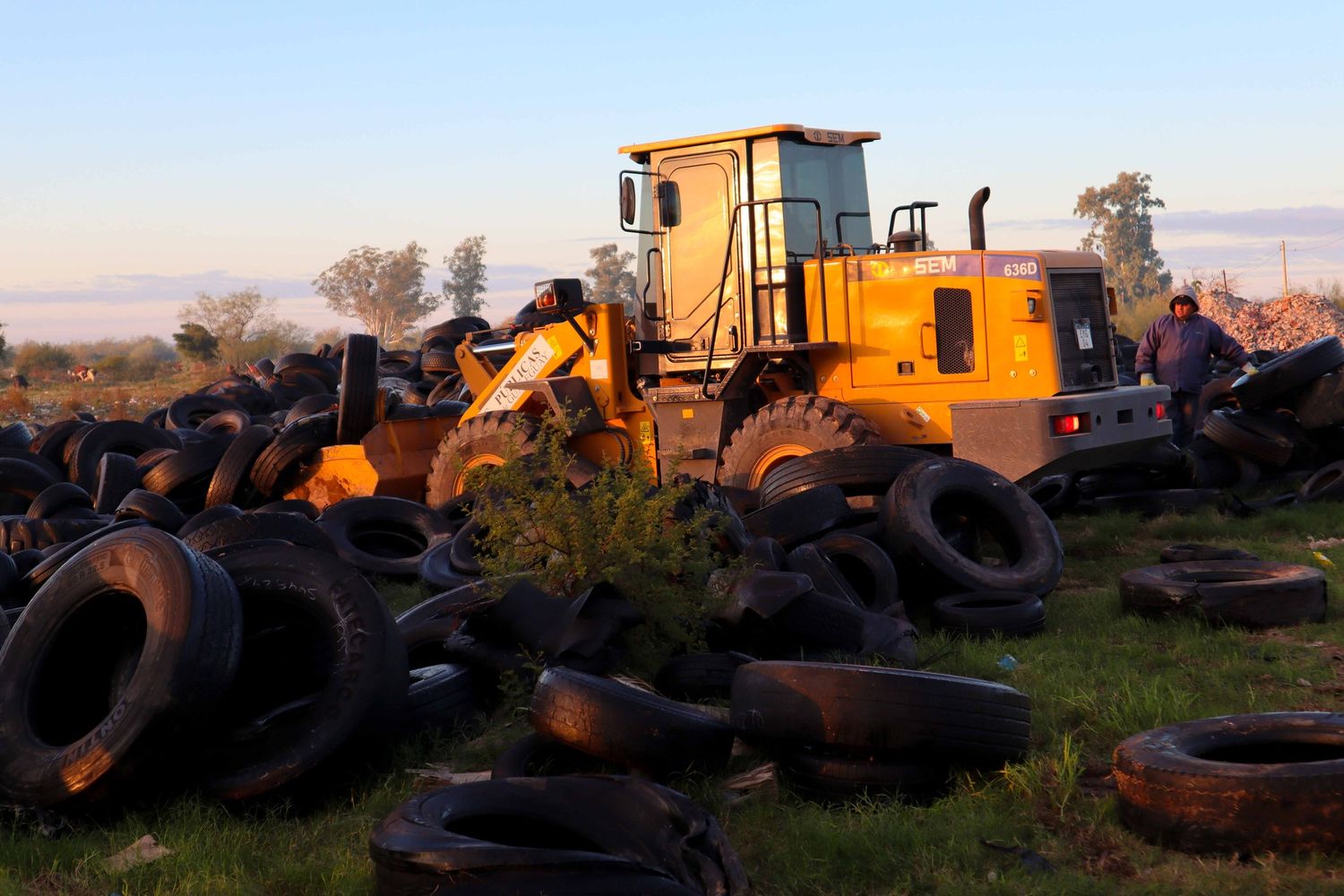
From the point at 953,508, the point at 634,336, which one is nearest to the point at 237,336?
the point at 634,336

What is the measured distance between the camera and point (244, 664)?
559 centimetres

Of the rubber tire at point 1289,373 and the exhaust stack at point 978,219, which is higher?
the exhaust stack at point 978,219

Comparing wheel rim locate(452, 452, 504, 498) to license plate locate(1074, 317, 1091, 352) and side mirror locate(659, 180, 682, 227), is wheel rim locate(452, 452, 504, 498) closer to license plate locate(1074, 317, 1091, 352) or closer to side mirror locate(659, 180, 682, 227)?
side mirror locate(659, 180, 682, 227)

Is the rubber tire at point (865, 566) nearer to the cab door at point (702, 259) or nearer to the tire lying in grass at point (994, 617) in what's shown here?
the tire lying in grass at point (994, 617)

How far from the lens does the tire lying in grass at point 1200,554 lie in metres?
8.33

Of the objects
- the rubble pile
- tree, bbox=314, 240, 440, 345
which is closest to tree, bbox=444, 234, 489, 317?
tree, bbox=314, 240, 440, 345

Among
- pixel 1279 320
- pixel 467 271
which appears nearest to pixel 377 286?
pixel 467 271

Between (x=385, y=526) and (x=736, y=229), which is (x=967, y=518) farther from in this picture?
(x=385, y=526)

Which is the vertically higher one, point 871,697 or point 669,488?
point 669,488

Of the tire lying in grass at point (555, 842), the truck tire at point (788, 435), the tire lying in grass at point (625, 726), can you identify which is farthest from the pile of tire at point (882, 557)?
the tire lying in grass at point (555, 842)

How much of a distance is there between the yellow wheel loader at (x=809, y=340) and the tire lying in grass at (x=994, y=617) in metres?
2.64

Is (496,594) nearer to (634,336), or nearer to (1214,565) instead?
(1214,565)

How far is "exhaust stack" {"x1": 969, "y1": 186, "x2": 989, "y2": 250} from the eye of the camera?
10406 millimetres

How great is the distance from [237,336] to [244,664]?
53.5 metres
